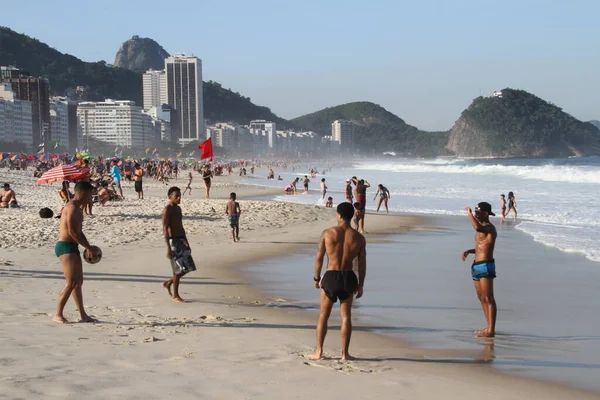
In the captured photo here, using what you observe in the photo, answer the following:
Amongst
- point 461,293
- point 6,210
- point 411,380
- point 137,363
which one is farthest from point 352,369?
point 6,210

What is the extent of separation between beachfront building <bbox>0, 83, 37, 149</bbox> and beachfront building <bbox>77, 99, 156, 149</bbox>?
4116 cm

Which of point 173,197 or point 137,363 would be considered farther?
point 173,197

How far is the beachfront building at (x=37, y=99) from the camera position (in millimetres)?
140125

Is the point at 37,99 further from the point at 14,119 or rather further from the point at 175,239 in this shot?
the point at 175,239

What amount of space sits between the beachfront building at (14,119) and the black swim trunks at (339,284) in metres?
128

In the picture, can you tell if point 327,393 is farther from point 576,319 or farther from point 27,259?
point 27,259

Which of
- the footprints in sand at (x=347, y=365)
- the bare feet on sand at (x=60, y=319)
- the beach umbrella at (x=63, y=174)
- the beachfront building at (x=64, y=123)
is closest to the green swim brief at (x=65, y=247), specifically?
the bare feet on sand at (x=60, y=319)

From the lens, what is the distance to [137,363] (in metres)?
5.39

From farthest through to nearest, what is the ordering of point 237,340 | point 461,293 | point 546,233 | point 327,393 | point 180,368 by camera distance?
point 546,233
point 461,293
point 237,340
point 180,368
point 327,393

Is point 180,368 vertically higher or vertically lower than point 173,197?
lower

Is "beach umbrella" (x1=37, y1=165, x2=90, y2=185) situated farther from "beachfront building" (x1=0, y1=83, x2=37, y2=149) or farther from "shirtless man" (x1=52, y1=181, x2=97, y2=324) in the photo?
"beachfront building" (x1=0, y1=83, x2=37, y2=149)

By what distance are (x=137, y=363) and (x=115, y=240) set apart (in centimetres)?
940

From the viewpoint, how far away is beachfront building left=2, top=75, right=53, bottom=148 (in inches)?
5517

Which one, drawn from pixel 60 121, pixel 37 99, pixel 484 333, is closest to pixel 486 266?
pixel 484 333
